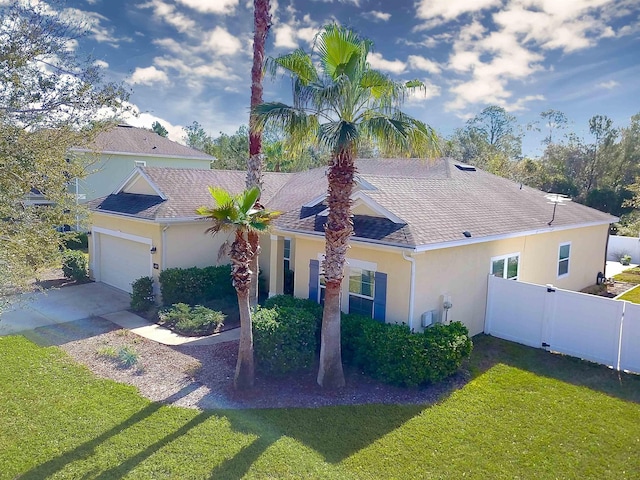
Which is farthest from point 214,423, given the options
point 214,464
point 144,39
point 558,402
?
point 144,39

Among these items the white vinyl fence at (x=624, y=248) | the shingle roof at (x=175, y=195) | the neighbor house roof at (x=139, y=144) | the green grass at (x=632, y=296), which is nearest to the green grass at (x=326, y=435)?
the shingle roof at (x=175, y=195)

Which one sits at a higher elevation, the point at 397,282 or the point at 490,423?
the point at 397,282

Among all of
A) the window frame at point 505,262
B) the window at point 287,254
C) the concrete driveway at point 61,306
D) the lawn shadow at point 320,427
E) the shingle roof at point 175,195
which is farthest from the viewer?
the window at point 287,254

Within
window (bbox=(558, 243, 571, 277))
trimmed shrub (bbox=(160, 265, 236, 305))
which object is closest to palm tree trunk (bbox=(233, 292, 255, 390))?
trimmed shrub (bbox=(160, 265, 236, 305))

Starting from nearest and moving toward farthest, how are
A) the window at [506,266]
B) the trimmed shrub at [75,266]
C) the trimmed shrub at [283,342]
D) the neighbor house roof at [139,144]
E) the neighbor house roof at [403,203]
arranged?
the trimmed shrub at [283,342], the neighbor house roof at [403,203], the window at [506,266], the trimmed shrub at [75,266], the neighbor house roof at [139,144]

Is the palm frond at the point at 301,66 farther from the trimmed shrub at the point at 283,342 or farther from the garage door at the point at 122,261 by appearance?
the garage door at the point at 122,261

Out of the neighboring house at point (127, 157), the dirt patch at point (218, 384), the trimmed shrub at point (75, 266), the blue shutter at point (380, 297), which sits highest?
the neighboring house at point (127, 157)

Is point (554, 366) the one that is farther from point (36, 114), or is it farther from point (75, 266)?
point (75, 266)

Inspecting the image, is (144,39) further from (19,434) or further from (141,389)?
(19,434)
